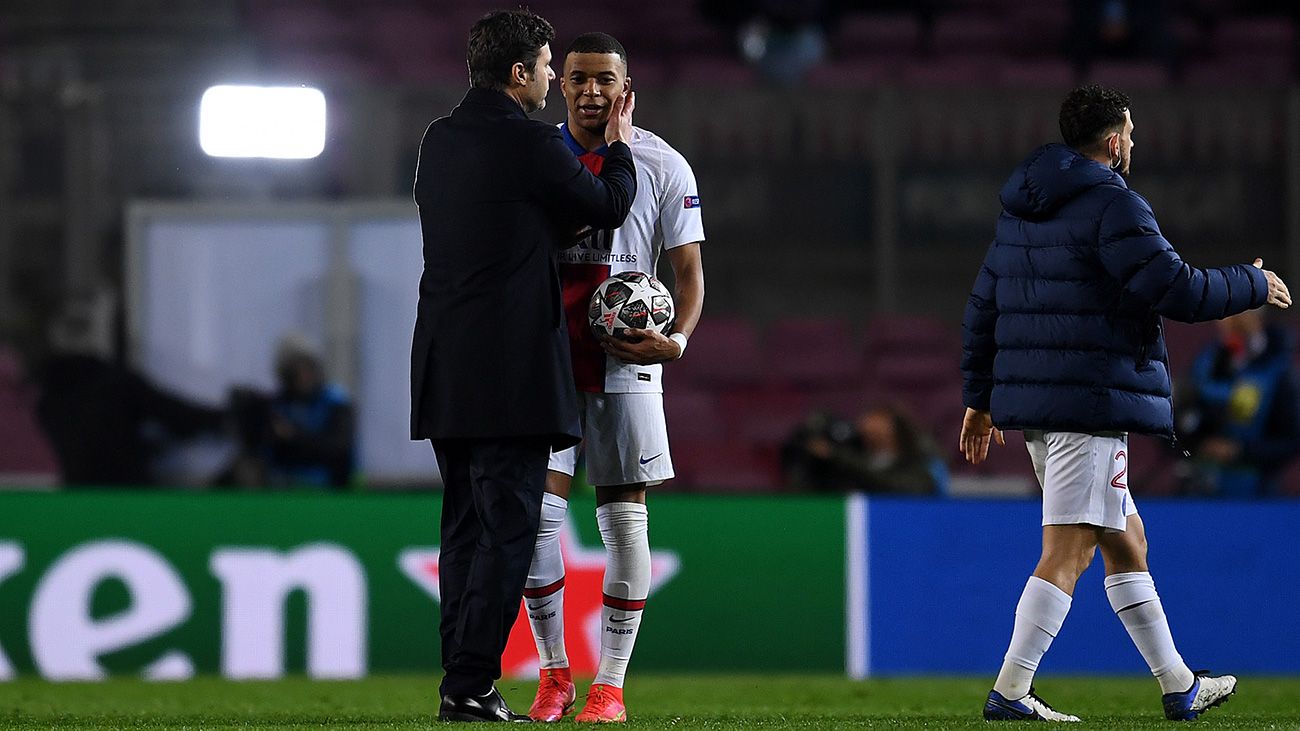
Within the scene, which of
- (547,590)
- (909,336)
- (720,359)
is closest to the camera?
(547,590)

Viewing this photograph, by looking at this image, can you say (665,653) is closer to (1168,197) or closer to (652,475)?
(652,475)

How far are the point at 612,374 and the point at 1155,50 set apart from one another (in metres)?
10.9

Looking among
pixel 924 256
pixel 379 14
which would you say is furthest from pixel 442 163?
pixel 379 14

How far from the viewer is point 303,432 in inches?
373

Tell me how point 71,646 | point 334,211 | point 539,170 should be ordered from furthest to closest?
point 334,211 < point 71,646 < point 539,170

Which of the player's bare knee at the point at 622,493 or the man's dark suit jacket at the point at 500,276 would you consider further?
the player's bare knee at the point at 622,493

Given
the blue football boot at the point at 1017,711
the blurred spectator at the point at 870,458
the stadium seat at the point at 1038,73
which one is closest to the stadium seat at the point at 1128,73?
the stadium seat at the point at 1038,73

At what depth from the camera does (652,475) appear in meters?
5.24

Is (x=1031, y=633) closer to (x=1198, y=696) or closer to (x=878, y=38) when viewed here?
(x=1198, y=696)

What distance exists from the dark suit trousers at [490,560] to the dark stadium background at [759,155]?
517 centimetres

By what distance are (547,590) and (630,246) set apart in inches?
39.5

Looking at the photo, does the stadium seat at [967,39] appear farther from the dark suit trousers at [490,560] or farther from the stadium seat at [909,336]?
the dark suit trousers at [490,560]

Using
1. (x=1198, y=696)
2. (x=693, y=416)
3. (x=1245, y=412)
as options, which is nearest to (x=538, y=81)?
(x=1198, y=696)

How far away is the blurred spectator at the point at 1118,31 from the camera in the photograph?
14.9m
